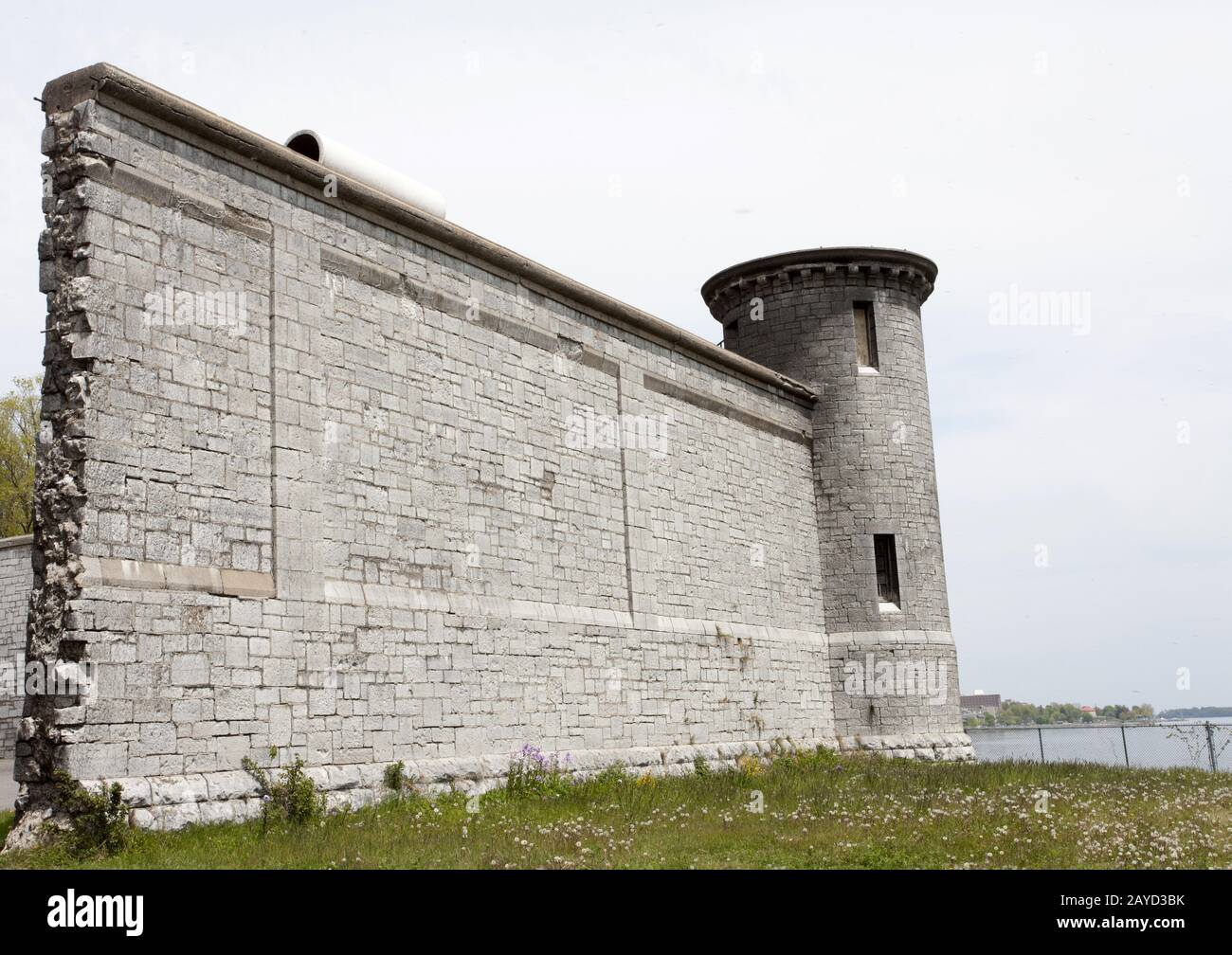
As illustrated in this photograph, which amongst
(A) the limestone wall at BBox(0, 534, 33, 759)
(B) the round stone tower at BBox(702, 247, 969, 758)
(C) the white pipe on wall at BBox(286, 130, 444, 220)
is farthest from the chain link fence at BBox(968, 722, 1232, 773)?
(A) the limestone wall at BBox(0, 534, 33, 759)

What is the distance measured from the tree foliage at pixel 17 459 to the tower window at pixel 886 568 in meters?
23.9

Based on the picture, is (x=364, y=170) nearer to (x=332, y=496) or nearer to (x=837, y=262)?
(x=332, y=496)

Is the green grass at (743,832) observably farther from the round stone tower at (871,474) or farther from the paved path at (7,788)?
the round stone tower at (871,474)

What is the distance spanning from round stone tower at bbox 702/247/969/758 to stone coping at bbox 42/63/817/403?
179 inches

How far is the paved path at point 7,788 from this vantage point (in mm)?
13352

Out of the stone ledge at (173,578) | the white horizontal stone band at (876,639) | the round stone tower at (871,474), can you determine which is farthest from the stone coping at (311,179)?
the white horizontal stone band at (876,639)

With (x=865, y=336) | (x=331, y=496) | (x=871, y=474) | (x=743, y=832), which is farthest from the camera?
(x=865, y=336)

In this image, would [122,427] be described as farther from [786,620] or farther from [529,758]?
[786,620]

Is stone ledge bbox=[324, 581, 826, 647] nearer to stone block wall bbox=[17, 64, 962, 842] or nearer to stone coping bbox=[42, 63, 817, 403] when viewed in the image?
stone block wall bbox=[17, 64, 962, 842]

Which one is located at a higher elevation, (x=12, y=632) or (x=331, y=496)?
(x=331, y=496)

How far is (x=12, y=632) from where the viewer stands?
21.6 metres

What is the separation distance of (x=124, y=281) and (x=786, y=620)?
1341cm

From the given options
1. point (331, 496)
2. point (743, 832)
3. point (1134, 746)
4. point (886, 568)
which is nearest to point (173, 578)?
point (331, 496)

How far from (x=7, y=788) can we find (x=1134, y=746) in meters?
20.7
